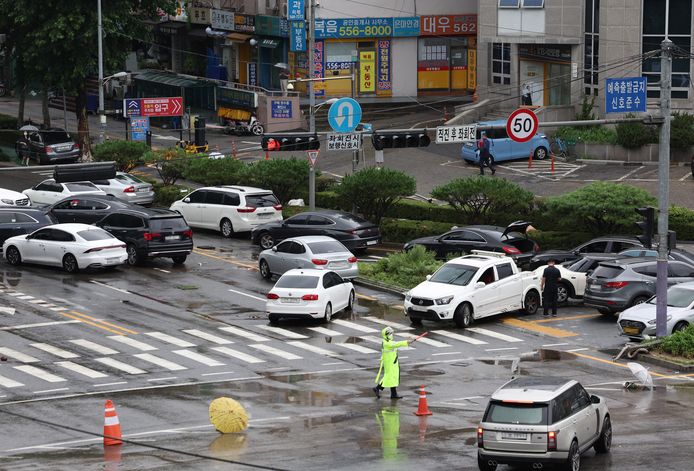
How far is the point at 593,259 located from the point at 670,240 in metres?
6.84

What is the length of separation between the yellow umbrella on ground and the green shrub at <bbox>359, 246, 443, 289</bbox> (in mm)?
16918

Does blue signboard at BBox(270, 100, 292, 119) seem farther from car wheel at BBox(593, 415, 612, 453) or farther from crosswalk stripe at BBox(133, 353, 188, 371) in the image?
car wheel at BBox(593, 415, 612, 453)

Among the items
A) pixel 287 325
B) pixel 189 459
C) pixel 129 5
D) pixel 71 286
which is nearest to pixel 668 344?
pixel 287 325

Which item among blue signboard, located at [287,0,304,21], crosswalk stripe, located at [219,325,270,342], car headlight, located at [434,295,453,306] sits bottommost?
crosswalk stripe, located at [219,325,270,342]

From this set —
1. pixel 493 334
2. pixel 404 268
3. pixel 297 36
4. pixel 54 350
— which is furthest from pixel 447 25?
pixel 54 350

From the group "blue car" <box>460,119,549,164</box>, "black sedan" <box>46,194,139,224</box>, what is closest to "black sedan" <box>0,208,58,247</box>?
"black sedan" <box>46,194,139,224</box>

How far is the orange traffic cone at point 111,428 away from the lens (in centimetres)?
2292

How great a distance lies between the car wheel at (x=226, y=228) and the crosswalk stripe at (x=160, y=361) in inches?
688

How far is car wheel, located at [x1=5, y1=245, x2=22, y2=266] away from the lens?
43062 mm

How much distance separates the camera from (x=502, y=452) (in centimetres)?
2023

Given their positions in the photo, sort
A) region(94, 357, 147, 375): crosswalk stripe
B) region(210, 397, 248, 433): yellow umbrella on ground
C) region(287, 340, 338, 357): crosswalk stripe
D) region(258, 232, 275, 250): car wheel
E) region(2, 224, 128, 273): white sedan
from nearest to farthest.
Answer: region(210, 397, 248, 433): yellow umbrella on ground < region(94, 357, 147, 375): crosswalk stripe < region(287, 340, 338, 357): crosswalk stripe < region(2, 224, 128, 273): white sedan < region(258, 232, 275, 250): car wheel

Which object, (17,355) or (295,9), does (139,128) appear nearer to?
(295,9)

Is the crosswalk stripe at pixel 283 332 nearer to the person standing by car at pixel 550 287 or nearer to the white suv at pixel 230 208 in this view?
the person standing by car at pixel 550 287

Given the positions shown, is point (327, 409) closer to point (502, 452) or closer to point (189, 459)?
point (189, 459)
